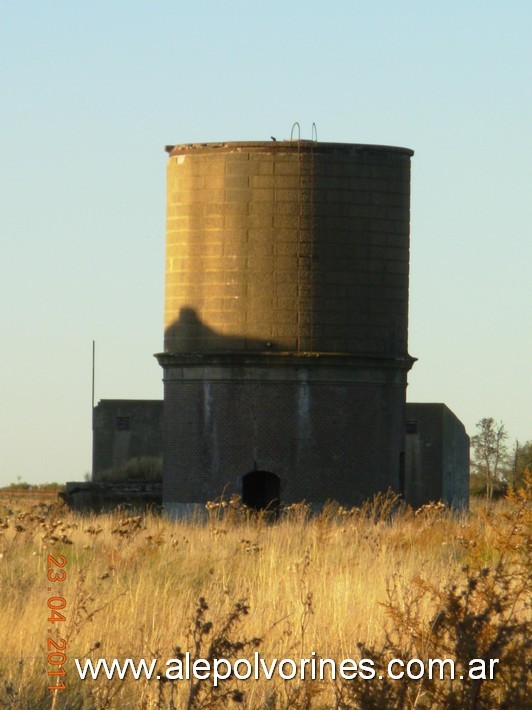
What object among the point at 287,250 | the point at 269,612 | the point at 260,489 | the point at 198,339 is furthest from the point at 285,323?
the point at 269,612

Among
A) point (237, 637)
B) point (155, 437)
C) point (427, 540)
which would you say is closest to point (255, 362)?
point (155, 437)

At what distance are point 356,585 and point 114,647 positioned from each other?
116 inches

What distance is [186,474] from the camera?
101ft

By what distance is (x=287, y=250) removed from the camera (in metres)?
30.0

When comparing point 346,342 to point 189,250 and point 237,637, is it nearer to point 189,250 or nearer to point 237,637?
point 189,250

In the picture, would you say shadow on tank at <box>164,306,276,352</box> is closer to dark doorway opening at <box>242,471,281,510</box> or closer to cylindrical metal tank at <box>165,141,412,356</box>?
cylindrical metal tank at <box>165,141,412,356</box>

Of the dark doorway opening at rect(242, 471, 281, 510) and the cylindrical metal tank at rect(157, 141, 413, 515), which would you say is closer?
the cylindrical metal tank at rect(157, 141, 413, 515)

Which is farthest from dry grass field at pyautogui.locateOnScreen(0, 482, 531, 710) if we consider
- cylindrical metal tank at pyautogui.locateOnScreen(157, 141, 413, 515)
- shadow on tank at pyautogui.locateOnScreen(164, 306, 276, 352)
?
shadow on tank at pyautogui.locateOnScreen(164, 306, 276, 352)

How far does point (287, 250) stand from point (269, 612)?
20370 millimetres

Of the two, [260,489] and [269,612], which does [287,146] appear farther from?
[269,612]

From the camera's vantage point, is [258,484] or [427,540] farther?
[258,484]

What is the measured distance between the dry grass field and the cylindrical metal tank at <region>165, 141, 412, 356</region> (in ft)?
44.1

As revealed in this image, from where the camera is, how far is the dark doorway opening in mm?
31141

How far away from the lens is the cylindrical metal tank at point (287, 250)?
98.6 ft
